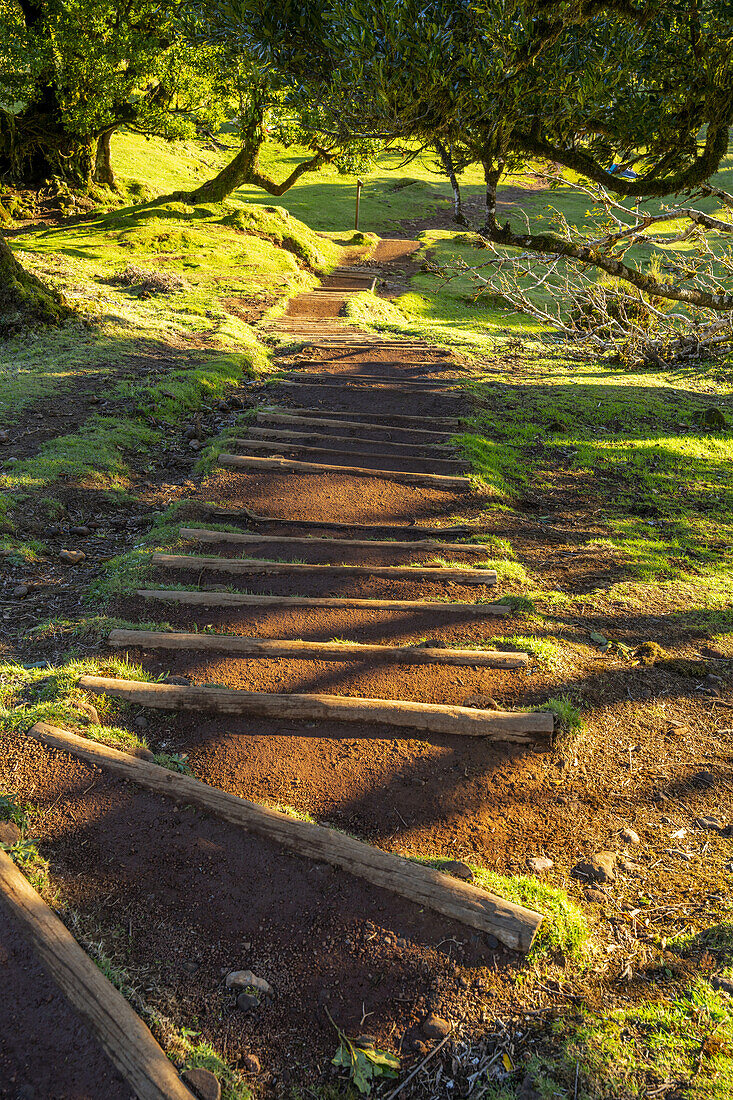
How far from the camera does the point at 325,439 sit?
30.4ft

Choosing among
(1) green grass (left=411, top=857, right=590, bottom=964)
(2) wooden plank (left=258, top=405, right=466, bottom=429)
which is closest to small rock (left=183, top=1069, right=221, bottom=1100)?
(1) green grass (left=411, top=857, right=590, bottom=964)

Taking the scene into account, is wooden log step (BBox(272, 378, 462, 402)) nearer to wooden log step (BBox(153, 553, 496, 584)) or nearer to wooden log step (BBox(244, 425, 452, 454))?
wooden log step (BBox(244, 425, 452, 454))

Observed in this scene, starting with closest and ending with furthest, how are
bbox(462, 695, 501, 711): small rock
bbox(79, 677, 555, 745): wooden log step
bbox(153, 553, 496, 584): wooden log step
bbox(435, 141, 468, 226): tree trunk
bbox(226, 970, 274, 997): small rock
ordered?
bbox(226, 970, 274, 997): small rock → bbox(79, 677, 555, 745): wooden log step → bbox(462, 695, 501, 711): small rock → bbox(153, 553, 496, 584): wooden log step → bbox(435, 141, 468, 226): tree trunk

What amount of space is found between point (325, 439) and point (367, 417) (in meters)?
1.29

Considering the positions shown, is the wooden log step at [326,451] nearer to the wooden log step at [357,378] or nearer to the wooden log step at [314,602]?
the wooden log step at [357,378]

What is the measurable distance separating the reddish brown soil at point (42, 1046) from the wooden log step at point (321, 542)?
14.2 ft

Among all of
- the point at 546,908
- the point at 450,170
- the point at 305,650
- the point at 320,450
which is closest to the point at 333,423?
the point at 320,450

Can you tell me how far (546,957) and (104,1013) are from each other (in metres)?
1.97

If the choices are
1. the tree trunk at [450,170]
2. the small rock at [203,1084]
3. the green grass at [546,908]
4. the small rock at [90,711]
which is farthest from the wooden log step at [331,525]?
the small rock at [203,1084]

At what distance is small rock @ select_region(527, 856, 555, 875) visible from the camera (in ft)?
11.9

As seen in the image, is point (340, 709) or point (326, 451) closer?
point (340, 709)

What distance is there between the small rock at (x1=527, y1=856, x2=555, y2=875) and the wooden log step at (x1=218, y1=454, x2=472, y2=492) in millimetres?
5296

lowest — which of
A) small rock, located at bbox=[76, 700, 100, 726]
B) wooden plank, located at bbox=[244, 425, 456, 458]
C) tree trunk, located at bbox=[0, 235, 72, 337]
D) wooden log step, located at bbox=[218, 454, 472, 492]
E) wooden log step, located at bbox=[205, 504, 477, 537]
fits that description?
small rock, located at bbox=[76, 700, 100, 726]

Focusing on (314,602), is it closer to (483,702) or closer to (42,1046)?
(483,702)
